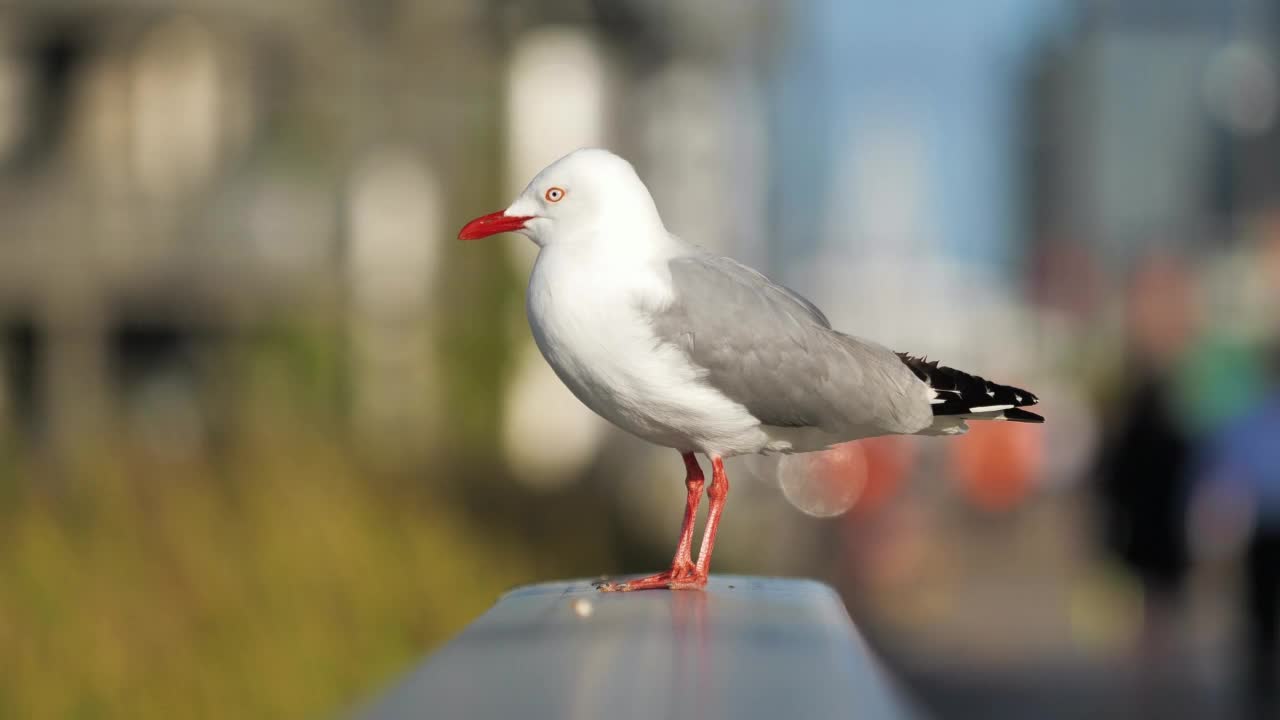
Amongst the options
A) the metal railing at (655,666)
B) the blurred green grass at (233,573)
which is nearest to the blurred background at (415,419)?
the blurred green grass at (233,573)

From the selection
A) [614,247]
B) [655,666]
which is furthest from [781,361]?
[655,666]

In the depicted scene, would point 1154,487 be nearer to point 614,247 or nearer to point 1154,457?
point 1154,457

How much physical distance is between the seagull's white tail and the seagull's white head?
53 centimetres

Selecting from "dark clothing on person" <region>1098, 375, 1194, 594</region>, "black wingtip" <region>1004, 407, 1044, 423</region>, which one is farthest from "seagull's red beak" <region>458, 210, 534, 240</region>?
"dark clothing on person" <region>1098, 375, 1194, 594</region>

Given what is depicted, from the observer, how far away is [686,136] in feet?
71.3

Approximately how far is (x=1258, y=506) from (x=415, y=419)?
5540 millimetres

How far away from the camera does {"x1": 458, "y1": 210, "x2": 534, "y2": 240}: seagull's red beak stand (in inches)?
113

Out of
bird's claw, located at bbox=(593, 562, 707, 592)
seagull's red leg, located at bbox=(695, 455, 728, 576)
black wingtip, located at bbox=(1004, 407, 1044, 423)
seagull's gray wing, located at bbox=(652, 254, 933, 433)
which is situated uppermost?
seagull's gray wing, located at bbox=(652, 254, 933, 433)

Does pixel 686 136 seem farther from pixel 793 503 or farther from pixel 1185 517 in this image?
pixel 1185 517

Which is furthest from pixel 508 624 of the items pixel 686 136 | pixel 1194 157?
pixel 1194 157

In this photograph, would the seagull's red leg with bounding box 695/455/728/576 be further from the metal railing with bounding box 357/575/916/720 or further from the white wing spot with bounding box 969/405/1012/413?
the white wing spot with bounding box 969/405/1012/413

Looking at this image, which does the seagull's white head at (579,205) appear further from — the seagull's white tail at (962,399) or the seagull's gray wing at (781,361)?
the seagull's white tail at (962,399)

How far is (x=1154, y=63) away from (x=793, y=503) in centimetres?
14562

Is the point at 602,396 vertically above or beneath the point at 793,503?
above
